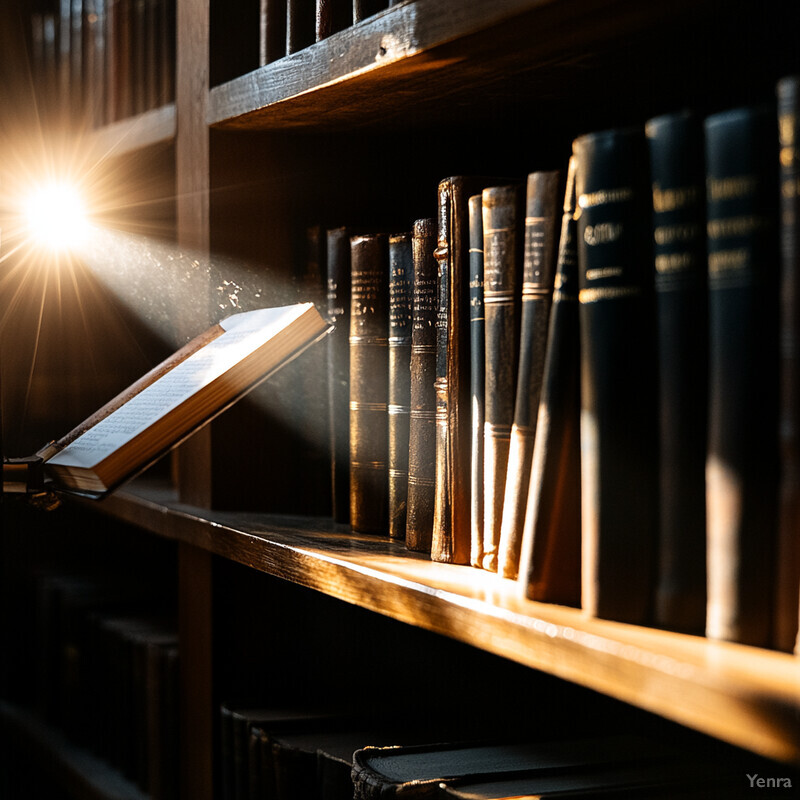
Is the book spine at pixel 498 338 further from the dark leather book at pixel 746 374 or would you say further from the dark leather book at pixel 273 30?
the dark leather book at pixel 273 30

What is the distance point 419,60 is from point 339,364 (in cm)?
36

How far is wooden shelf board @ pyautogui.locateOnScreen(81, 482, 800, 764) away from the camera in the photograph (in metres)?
0.43

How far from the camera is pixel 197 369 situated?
88 centimetres

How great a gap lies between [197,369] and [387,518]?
0.24 metres

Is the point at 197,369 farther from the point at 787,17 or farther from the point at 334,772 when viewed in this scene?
the point at 787,17

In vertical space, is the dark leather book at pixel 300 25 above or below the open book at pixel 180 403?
above

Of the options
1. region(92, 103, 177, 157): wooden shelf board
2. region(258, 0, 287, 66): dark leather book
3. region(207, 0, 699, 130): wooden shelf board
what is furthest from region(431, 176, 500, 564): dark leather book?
region(92, 103, 177, 157): wooden shelf board

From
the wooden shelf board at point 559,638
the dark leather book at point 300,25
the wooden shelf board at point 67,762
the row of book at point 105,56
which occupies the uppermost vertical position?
the row of book at point 105,56

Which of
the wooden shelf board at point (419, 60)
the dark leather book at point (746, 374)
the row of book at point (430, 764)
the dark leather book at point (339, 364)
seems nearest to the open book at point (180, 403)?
the dark leather book at point (339, 364)

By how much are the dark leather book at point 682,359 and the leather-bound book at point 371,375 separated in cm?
42

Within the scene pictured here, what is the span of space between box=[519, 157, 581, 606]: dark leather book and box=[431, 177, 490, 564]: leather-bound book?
0.16 m

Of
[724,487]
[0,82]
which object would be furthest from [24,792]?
[724,487]

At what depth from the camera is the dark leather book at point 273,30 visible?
102 centimetres

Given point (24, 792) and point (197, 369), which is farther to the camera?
point (24, 792)
